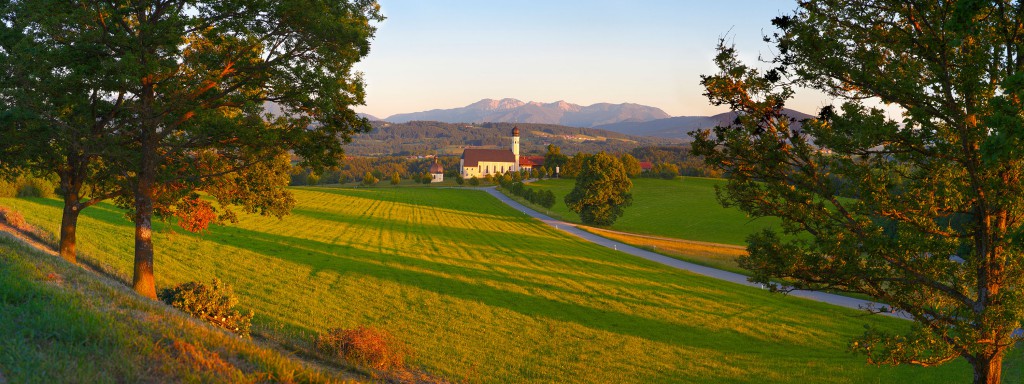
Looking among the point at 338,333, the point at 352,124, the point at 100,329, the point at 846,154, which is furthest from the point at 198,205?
the point at 846,154

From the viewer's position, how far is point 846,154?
38.4ft

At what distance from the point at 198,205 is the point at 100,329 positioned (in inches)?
600

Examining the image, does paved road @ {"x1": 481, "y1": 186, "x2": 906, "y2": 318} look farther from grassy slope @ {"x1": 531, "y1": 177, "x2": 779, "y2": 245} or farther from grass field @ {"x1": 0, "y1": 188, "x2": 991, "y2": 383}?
grassy slope @ {"x1": 531, "y1": 177, "x2": 779, "y2": 245}

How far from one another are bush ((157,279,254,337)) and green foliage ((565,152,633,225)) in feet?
222

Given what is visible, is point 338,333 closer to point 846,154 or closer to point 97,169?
point 846,154

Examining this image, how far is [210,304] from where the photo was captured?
14289 millimetres

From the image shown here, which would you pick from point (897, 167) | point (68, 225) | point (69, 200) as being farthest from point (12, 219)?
point (897, 167)

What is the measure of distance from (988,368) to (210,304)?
17791mm

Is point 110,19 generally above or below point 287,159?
above

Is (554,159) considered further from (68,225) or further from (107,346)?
(107,346)

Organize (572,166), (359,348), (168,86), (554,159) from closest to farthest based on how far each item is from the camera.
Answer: (359,348), (168,86), (572,166), (554,159)

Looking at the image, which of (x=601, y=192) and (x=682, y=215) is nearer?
(x=601, y=192)

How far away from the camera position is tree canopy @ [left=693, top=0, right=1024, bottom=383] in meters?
10.2

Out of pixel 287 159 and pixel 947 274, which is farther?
pixel 287 159
